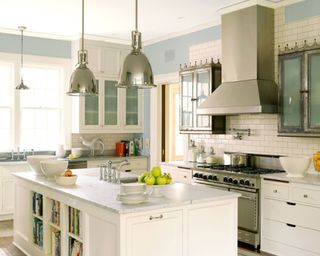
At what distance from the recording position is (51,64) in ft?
24.0

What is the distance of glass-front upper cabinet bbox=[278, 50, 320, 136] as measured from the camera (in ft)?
15.0

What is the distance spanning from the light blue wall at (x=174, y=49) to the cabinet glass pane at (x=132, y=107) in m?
0.73

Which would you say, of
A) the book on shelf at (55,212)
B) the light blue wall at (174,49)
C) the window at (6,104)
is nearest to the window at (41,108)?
the window at (6,104)

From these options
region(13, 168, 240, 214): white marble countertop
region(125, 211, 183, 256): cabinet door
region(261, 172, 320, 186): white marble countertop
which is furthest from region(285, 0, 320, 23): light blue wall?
region(125, 211, 183, 256): cabinet door

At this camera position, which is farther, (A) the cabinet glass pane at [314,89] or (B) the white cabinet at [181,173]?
(B) the white cabinet at [181,173]

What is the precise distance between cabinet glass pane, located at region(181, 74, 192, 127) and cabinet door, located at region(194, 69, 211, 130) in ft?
0.47

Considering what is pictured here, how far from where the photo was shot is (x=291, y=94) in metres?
4.84

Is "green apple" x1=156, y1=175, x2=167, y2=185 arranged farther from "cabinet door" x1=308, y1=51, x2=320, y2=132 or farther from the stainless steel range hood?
"cabinet door" x1=308, y1=51, x2=320, y2=132

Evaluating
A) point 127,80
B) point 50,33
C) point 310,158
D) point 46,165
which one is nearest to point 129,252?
point 127,80

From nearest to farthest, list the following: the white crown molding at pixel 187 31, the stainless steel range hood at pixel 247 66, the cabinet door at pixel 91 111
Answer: the stainless steel range hood at pixel 247 66
the white crown molding at pixel 187 31
the cabinet door at pixel 91 111

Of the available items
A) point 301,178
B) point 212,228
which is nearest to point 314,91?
point 301,178

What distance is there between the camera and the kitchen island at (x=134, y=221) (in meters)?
3.01

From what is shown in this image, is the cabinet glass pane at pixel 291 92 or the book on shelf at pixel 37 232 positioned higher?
the cabinet glass pane at pixel 291 92

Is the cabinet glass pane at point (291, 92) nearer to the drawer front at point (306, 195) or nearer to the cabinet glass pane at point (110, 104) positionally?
the drawer front at point (306, 195)
